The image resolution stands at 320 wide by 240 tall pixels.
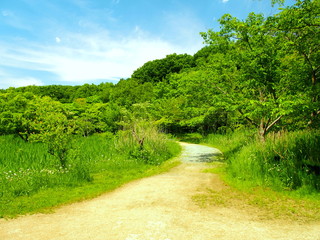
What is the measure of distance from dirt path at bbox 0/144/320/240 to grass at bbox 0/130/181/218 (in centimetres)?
56

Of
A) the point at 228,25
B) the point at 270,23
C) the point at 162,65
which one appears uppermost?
the point at 162,65

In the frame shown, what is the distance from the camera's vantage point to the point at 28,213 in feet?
16.5

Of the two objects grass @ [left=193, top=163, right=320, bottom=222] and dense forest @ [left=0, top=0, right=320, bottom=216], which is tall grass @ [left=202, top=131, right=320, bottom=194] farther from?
grass @ [left=193, top=163, right=320, bottom=222]

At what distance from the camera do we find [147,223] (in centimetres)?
432

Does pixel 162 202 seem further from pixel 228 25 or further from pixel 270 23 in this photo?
pixel 228 25

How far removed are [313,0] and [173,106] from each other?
18072 millimetres

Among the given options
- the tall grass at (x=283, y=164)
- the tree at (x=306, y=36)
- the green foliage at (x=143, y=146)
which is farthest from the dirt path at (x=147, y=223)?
the green foliage at (x=143, y=146)

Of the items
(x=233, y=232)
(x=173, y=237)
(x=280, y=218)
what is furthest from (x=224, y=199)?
(x=173, y=237)

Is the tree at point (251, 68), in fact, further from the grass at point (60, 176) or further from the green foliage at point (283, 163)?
the grass at point (60, 176)

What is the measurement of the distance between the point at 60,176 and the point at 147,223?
3873 millimetres

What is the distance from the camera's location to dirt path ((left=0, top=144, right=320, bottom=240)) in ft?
12.7

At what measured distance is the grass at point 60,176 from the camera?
5.68 m

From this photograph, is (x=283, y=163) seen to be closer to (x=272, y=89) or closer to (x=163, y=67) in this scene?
(x=272, y=89)

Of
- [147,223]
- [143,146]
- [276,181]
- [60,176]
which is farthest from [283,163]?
[60,176]
